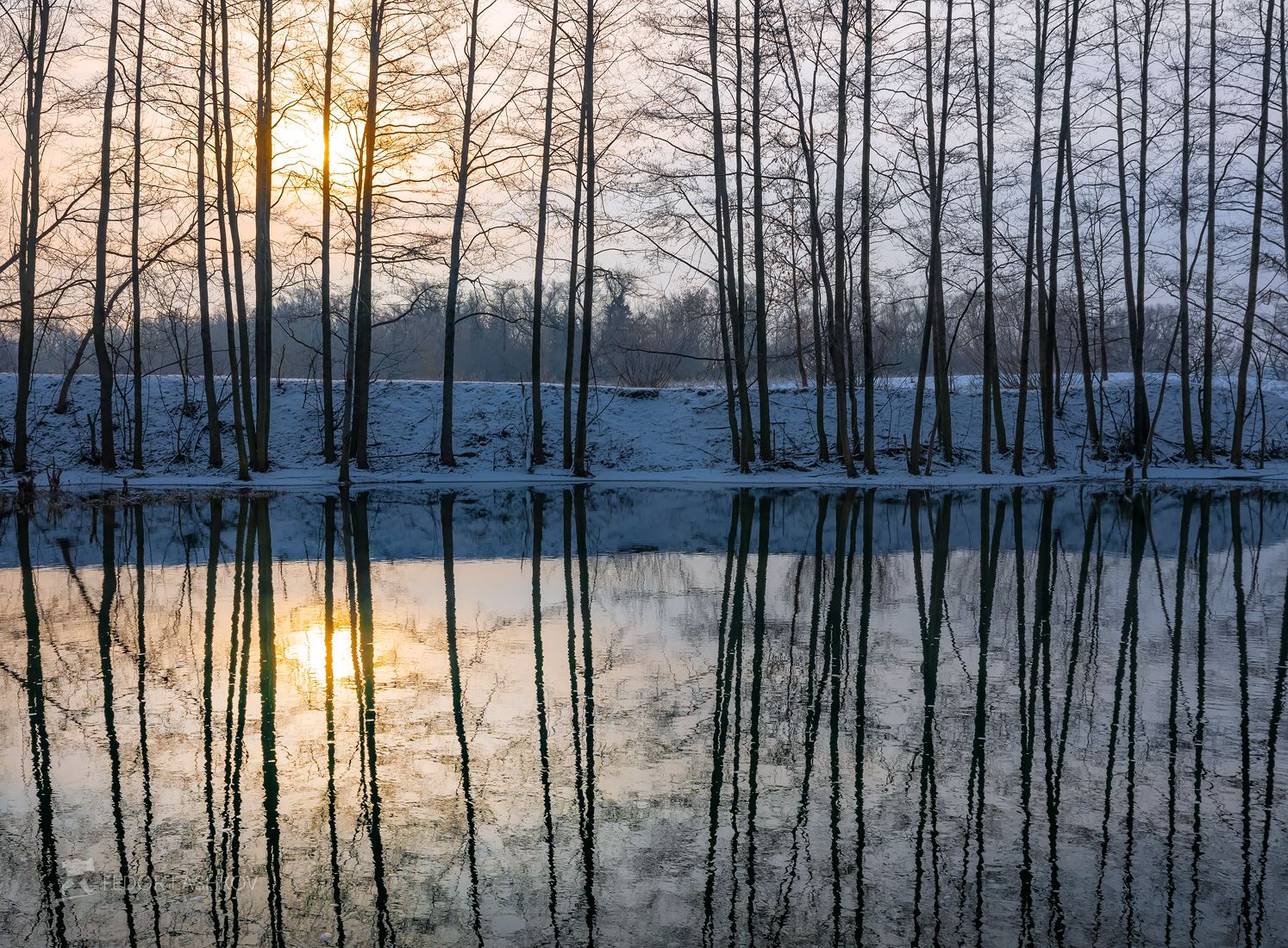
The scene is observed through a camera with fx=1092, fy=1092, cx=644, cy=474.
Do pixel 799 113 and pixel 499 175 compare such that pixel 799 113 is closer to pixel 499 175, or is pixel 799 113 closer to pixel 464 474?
pixel 499 175

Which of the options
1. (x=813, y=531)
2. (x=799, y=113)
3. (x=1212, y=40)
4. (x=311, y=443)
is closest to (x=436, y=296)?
(x=311, y=443)

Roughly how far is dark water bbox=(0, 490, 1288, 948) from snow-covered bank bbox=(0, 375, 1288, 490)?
14.3 metres

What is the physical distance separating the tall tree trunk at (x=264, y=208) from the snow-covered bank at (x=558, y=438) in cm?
225

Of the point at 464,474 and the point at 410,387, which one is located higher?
the point at 410,387

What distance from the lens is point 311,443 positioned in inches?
1115

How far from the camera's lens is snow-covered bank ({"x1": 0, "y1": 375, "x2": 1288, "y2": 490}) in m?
25.3

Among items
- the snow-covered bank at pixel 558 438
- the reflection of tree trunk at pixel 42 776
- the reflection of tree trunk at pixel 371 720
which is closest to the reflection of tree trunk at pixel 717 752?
the reflection of tree trunk at pixel 371 720

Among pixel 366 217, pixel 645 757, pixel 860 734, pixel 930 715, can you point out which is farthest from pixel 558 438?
pixel 645 757

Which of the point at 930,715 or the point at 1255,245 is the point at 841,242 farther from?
the point at 930,715

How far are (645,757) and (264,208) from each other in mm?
20782

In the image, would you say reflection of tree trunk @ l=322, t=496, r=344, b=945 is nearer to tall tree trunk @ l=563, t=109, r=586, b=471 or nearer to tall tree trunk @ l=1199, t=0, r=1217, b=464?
tall tree trunk @ l=563, t=109, r=586, b=471

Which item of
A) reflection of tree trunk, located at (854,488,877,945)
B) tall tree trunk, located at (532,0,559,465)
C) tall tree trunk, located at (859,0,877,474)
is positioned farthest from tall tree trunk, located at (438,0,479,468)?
reflection of tree trunk, located at (854,488,877,945)

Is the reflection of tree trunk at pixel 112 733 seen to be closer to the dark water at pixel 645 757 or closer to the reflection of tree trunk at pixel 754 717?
the dark water at pixel 645 757

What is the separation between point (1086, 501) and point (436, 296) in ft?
48.0
